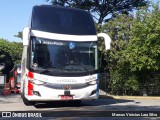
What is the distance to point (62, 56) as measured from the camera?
15281 millimetres

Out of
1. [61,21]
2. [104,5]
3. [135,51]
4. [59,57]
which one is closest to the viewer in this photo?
[59,57]

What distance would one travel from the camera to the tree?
41500 mm

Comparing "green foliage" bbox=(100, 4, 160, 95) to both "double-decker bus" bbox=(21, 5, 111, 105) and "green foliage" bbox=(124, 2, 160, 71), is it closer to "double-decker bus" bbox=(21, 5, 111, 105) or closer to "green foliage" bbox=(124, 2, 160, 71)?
"green foliage" bbox=(124, 2, 160, 71)

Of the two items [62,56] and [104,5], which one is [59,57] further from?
[104,5]

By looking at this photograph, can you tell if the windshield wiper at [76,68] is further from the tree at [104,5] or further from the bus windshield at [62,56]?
the tree at [104,5]

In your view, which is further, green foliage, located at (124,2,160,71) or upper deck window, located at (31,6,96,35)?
green foliage, located at (124,2,160,71)

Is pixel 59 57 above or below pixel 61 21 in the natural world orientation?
below

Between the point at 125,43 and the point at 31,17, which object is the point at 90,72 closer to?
the point at 31,17

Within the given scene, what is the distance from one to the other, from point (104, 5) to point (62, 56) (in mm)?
27730

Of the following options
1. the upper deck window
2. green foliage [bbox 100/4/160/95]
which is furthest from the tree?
the upper deck window

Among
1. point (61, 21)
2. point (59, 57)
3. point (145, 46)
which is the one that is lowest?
point (59, 57)

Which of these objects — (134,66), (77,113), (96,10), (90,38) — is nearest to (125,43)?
(134,66)

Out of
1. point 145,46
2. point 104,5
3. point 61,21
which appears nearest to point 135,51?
point 145,46

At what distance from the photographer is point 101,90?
1089 inches
